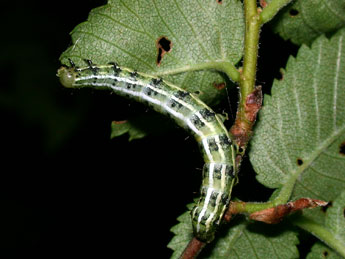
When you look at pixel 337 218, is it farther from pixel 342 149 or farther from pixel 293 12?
pixel 293 12

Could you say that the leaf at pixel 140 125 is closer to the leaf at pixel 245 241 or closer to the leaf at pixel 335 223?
the leaf at pixel 245 241

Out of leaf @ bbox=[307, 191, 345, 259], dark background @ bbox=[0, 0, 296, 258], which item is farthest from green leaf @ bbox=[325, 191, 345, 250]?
dark background @ bbox=[0, 0, 296, 258]

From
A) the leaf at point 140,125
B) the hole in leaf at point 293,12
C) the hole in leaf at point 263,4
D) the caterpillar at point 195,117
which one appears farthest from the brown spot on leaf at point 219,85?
the hole in leaf at point 293,12

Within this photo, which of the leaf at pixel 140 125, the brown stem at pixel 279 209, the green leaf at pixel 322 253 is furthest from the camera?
the leaf at pixel 140 125

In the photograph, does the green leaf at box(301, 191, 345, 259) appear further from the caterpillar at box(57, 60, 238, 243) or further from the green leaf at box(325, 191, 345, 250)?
the caterpillar at box(57, 60, 238, 243)

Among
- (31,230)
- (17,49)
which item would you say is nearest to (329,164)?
(17,49)

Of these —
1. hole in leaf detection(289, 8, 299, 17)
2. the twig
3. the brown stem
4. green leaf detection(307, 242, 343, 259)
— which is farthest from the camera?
hole in leaf detection(289, 8, 299, 17)

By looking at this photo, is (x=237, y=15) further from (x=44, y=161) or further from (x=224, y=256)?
(x=44, y=161)
